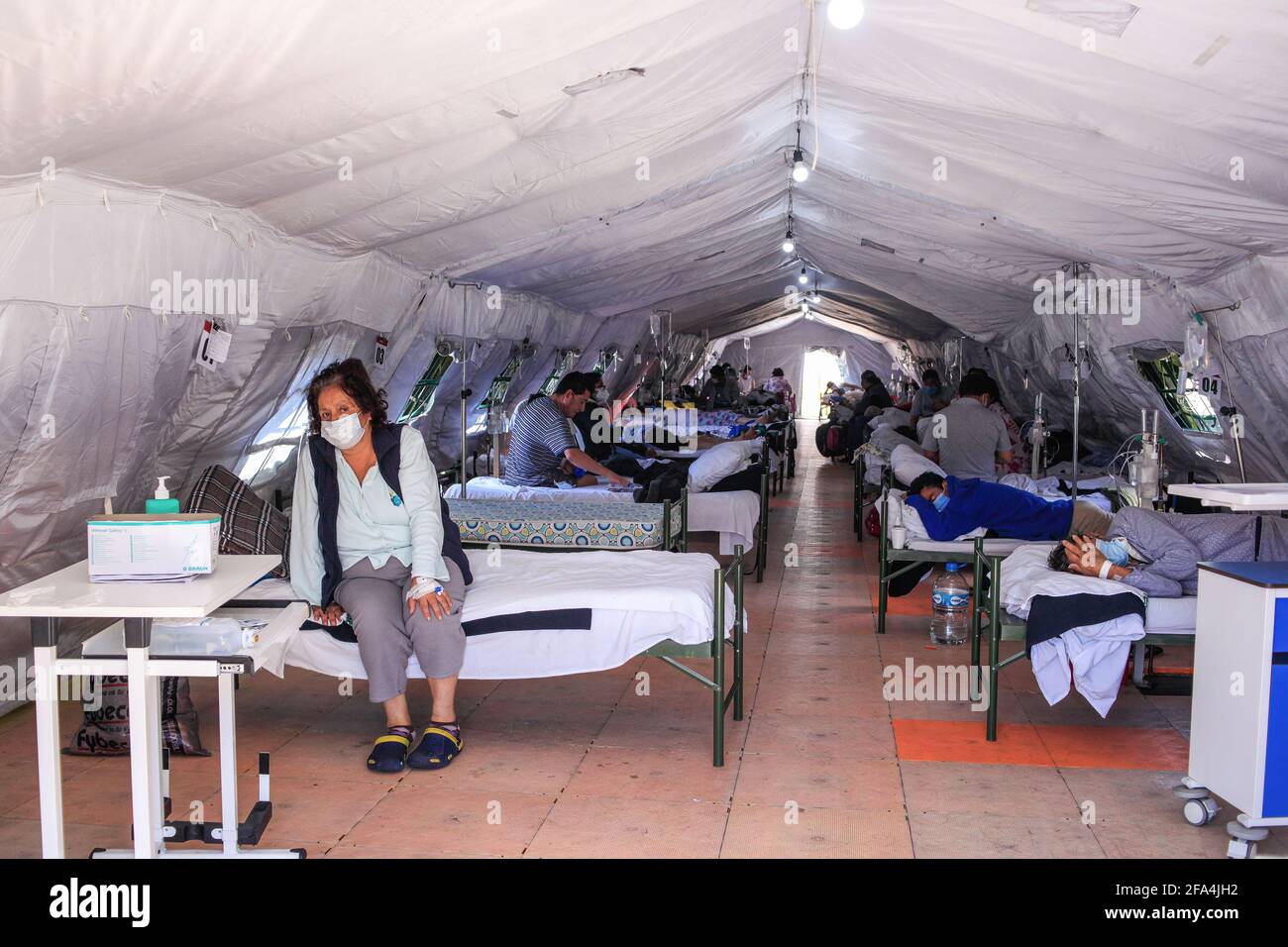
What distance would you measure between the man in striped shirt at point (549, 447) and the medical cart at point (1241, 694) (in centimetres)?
418

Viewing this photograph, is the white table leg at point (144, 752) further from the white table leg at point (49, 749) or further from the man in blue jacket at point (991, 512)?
the man in blue jacket at point (991, 512)

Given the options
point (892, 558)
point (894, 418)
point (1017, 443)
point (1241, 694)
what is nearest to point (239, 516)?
point (892, 558)

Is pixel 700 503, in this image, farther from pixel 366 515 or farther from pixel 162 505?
pixel 162 505

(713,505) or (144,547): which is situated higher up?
(144,547)

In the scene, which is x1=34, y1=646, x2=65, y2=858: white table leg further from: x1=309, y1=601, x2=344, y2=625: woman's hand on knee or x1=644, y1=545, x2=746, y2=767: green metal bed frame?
x1=644, y1=545, x2=746, y2=767: green metal bed frame

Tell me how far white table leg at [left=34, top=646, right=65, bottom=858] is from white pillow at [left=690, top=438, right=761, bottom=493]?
5.21 m

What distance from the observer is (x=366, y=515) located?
4.03 meters

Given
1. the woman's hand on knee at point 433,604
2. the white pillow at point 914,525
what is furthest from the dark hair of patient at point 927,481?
the woman's hand on knee at point 433,604

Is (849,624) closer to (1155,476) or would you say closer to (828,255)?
(1155,476)

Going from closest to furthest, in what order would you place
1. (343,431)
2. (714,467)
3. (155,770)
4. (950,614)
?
(155,770) < (343,431) < (950,614) < (714,467)

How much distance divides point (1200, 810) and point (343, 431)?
2.94m

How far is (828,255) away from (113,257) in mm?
8030

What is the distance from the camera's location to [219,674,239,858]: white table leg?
9.70 feet

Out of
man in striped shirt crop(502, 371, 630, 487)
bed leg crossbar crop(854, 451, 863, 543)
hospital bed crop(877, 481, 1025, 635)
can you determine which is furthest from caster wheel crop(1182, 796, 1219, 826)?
bed leg crossbar crop(854, 451, 863, 543)
